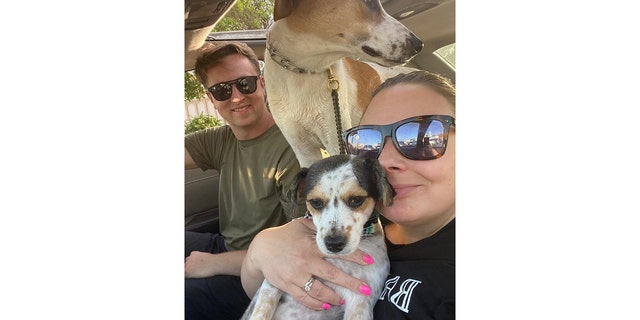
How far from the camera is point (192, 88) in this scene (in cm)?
183

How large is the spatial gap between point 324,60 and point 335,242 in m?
0.79

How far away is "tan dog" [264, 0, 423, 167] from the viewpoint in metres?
1.80

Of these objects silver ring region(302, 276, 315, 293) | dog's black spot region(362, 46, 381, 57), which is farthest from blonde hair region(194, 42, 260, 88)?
silver ring region(302, 276, 315, 293)

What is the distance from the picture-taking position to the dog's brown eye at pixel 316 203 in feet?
5.39

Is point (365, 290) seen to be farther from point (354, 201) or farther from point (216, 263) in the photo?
point (216, 263)

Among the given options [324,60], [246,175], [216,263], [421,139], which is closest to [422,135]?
[421,139]

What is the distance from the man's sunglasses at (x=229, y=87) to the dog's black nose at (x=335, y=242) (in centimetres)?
71

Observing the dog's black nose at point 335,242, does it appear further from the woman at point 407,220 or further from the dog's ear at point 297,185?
the dog's ear at point 297,185

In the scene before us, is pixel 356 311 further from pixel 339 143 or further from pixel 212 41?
pixel 212 41

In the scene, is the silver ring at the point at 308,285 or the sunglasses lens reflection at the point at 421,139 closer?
the sunglasses lens reflection at the point at 421,139

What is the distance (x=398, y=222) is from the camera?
171 cm

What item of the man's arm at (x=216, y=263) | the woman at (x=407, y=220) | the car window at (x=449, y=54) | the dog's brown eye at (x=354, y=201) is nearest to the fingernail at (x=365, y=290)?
the woman at (x=407, y=220)

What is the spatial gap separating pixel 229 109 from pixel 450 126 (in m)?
0.84
